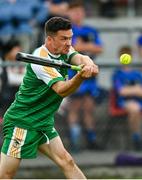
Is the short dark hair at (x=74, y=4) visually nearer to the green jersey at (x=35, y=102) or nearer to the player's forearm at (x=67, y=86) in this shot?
the green jersey at (x=35, y=102)

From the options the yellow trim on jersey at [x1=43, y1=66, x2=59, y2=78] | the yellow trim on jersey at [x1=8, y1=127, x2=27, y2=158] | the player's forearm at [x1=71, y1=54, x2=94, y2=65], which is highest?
the player's forearm at [x1=71, y1=54, x2=94, y2=65]

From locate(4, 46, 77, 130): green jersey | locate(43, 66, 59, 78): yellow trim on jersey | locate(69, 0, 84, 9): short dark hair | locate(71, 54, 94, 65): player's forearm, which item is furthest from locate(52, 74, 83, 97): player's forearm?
locate(69, 0, 84, 9): short dark hair

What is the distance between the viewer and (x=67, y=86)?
773 cm

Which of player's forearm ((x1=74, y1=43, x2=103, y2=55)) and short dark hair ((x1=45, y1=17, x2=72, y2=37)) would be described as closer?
short dark hair ((x1=45, y1=17, x2=72, y2=37))

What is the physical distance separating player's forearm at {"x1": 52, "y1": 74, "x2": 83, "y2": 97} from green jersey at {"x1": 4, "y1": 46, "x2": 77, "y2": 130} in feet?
0.84

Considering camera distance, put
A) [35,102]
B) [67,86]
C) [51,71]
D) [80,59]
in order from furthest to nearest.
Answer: [80,59], [35,102], [51,71], [67,86]

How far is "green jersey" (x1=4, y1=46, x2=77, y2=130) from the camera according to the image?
823cm

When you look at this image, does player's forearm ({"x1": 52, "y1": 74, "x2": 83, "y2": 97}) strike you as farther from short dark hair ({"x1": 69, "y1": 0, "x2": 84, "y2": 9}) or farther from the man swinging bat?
short dark hair ({"x1": 69, "y1": 0, "x2": 84, "y2": 9})

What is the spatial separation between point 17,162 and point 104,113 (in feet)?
11.6

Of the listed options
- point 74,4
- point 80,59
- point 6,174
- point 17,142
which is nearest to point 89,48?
point 74,4

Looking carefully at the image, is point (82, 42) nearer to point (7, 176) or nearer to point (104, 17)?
point (104, 17)

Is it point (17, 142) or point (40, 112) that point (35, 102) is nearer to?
point (40, 112)

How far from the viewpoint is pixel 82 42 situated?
12500 mm

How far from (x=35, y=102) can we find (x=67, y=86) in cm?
66
